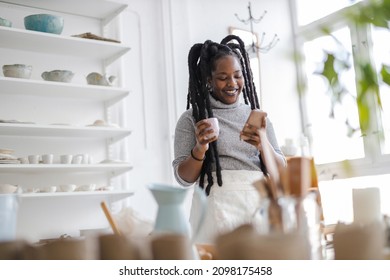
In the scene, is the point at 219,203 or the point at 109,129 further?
the point at 109,129

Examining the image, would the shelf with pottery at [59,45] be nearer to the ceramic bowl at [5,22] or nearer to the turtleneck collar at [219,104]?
the ceramic bowl at [5,22]

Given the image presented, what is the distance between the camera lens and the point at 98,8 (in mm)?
2553

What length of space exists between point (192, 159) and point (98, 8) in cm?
163

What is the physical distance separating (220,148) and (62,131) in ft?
3.91

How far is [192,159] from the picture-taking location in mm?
1195

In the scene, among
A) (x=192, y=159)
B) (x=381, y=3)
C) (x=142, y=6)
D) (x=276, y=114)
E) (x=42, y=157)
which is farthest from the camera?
(x=276, y=114)

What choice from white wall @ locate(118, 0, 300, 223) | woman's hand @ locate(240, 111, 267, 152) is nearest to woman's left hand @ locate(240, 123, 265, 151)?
woman's hand @ locate(240, 111, 267, 152)

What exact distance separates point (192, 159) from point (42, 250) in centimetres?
70

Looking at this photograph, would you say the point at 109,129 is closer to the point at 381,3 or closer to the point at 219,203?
the point at 219,203
